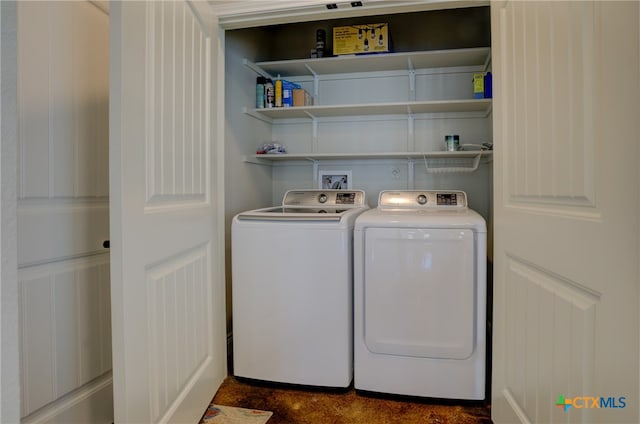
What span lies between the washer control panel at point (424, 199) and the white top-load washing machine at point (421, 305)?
1.57 ft

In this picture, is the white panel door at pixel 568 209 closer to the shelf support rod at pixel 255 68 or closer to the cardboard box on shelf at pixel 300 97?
the cardboard box on shelf at pixel 300 97

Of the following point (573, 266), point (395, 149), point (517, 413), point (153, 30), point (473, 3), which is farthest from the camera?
point (395, 149)

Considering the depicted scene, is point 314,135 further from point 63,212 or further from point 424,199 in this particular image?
point 63,212

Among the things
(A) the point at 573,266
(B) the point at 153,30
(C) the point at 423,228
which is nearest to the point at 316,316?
(C) the point at 423,228

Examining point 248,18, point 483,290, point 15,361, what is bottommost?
point 483,290

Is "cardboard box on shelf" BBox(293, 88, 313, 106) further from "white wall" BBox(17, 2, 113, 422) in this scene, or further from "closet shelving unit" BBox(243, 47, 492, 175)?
"white wall" BBox(17, 2, 113, 422)

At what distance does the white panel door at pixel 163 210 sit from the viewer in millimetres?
1032

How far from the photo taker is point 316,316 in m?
1.85

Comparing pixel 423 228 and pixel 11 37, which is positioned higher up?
pixel 11 37

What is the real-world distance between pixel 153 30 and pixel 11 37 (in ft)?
2.56

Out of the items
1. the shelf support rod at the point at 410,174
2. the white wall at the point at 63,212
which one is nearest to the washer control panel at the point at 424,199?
the shelf support rod at the point at 410,174

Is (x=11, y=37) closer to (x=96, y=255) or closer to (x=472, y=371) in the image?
(x=96, y=255)

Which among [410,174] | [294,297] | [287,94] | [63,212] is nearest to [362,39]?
[287,94]

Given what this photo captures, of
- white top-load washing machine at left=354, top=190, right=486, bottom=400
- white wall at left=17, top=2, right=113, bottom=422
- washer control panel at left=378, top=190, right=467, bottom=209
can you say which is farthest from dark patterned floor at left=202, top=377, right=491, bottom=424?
washer control panel at left=378, top=190, right=467, bottom=209
